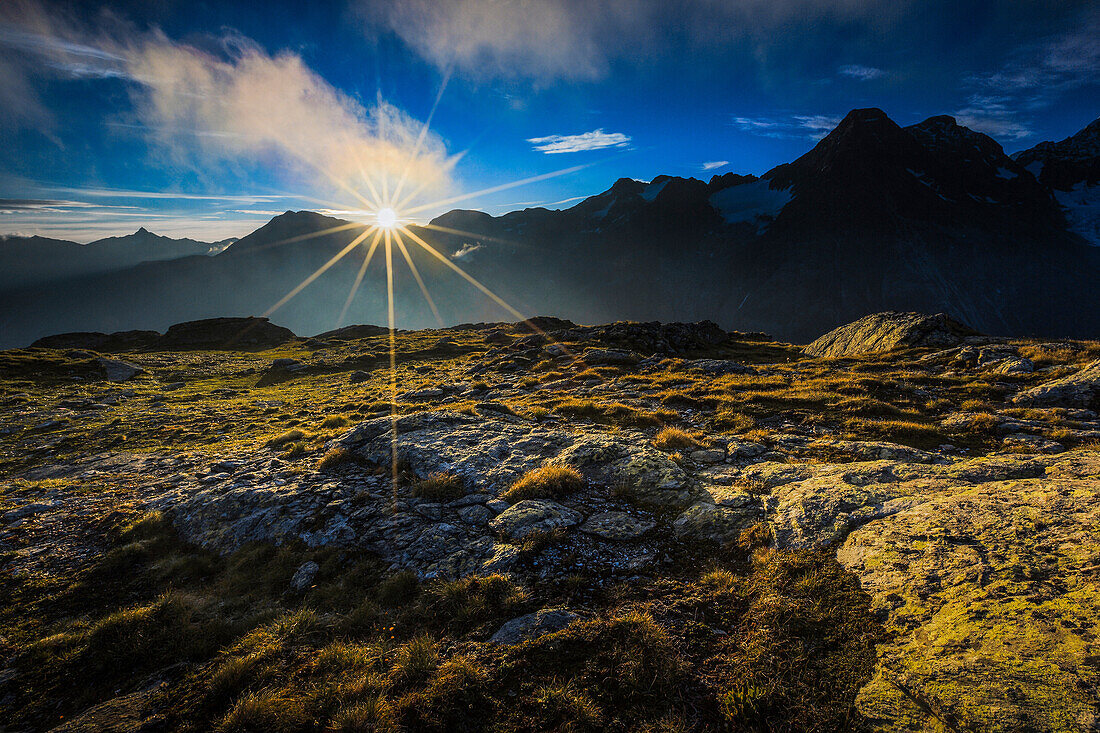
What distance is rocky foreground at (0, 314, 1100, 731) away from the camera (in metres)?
4.38

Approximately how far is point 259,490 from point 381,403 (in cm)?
1198

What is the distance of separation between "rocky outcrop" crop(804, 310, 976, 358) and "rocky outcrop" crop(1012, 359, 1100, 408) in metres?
15.9

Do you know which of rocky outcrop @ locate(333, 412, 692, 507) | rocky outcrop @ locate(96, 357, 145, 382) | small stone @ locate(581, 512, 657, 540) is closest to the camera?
small stone @ locate(581, 512, 657, 540)

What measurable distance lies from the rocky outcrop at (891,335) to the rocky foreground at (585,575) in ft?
48.5

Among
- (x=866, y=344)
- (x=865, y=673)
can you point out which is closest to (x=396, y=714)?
(x=865, y=673)

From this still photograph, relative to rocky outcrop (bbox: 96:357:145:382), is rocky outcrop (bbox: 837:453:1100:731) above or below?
above

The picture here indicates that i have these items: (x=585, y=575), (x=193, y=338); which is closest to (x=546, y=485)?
(x=585, y=575)

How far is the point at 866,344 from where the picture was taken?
108 ft

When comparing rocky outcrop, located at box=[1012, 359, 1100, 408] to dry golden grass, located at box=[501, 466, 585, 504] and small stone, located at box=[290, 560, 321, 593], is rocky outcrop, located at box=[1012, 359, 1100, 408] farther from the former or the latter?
small stone, located at box=[290, 560, 321, 593]

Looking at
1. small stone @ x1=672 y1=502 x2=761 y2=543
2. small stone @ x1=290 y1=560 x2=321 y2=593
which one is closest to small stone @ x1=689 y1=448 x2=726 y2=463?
small stone @ x1=672 y1=502 x2=761 y2=543

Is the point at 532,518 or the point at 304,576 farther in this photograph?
the point at 532,518

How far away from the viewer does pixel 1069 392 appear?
530 inches

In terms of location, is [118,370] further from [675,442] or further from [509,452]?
[675,442]

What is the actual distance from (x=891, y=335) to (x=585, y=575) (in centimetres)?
3690
